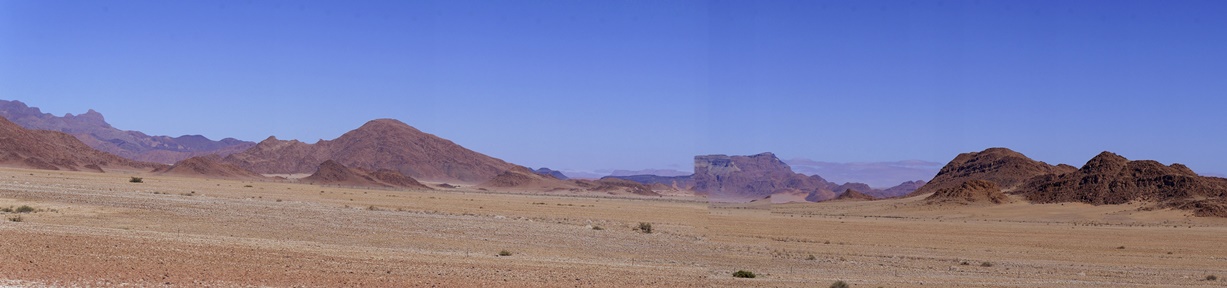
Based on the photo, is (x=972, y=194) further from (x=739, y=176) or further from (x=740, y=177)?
(x=739, y=176)

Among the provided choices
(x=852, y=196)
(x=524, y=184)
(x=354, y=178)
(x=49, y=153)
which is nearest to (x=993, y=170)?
(x=852, y=196)

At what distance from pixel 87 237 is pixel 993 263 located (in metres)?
24.5

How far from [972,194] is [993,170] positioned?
83.1 feet

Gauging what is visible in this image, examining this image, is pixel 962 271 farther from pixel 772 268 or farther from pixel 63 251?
pixel 63 251

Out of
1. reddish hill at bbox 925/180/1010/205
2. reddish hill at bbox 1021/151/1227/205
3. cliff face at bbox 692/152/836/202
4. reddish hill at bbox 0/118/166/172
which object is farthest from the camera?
reddish hill at bbox 0/118/166/172

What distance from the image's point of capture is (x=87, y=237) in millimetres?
23531

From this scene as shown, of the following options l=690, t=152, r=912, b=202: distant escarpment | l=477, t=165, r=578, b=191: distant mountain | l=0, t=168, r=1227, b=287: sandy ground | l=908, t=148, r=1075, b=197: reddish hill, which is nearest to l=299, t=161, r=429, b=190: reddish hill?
l=477, t=165, r=578, b=191: distant mountain

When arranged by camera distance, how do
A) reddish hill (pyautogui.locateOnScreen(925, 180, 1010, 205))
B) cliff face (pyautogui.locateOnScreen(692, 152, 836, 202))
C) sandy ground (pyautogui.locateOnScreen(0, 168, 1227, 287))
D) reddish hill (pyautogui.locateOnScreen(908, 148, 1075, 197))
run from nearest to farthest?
sandy ground (pyautogui.locateOnScreen(0, 168, 1227, 287)) → cliff face (pyautogui.locateOnScreen(692, 152, 836, 202)) → reddish hill (pyautogui.locateOnScreen(925, 180, 1010, 205)) → reddish hill (pyautogui.locateOnScreen(908, 148, 1075, 197))

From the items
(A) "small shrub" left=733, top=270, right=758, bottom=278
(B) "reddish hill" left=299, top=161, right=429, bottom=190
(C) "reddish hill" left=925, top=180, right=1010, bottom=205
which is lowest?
(A) "small shrub" left=733, top=270, right=758, bottom=278

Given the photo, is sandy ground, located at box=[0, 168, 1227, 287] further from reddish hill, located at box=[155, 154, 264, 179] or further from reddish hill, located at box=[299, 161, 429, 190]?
reddish hill, located at box=[299, 161, 429, 190]

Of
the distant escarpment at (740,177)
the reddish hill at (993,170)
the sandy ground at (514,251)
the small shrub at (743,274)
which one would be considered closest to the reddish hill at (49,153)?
the sandy ground at (514,251)

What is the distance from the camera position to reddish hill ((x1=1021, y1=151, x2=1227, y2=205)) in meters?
83.6

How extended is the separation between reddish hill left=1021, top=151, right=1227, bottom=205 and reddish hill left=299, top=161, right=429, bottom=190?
77.2 meters

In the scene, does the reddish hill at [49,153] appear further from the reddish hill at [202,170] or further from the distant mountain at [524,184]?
the distant mountain at [524,184]
